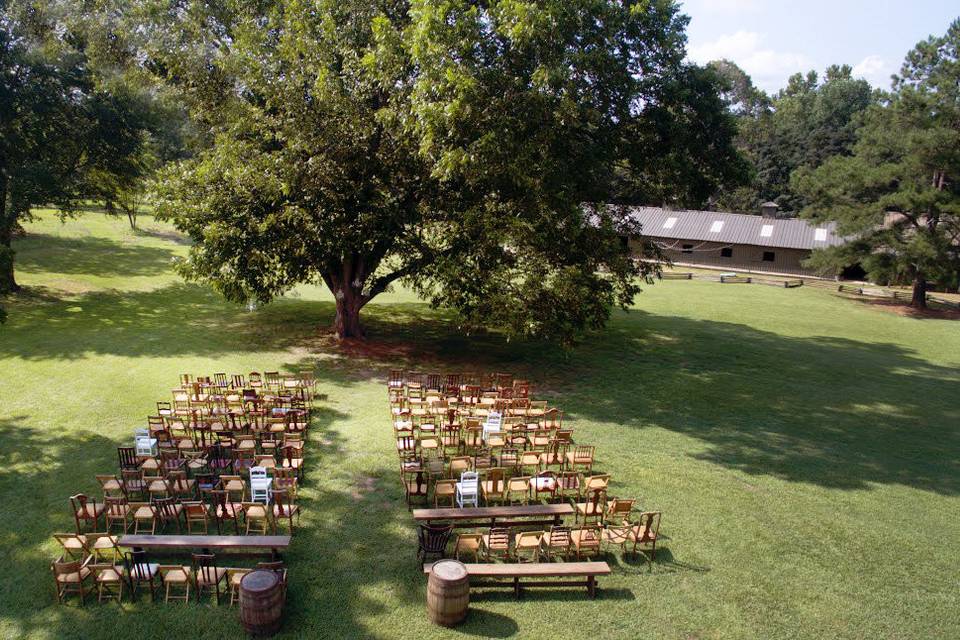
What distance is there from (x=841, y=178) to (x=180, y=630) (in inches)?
1645

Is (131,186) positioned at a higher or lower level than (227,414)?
higher

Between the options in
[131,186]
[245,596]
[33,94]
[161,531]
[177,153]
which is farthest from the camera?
[177,153]

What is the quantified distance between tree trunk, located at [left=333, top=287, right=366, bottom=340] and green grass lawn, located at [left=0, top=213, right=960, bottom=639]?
3.02 feet

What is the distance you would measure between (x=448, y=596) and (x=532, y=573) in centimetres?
150

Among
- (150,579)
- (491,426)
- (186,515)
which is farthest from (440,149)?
(150,579)

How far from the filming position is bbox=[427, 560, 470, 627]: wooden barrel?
8789 mm

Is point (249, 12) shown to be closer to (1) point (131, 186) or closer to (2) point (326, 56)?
(2) point (326, 56)

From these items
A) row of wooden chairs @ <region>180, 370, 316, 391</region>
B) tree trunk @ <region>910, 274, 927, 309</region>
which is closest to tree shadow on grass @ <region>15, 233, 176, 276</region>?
row of wooden chairs @ <region>180, 370, 316, 391</region>

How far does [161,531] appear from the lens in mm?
11078

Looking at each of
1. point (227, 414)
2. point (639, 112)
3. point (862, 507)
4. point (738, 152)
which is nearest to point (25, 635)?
point (227, 414)

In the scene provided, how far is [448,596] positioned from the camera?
878cm

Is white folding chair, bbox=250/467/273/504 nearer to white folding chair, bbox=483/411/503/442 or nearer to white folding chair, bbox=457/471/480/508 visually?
white folding chair, bbox=457/471/480/508

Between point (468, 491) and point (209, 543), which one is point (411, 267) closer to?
point (468, 491)

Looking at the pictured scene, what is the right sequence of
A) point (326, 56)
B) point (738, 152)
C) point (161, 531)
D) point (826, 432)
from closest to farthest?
point (161, 531), point (826, 432), point (326, 56), point (738, 152)
